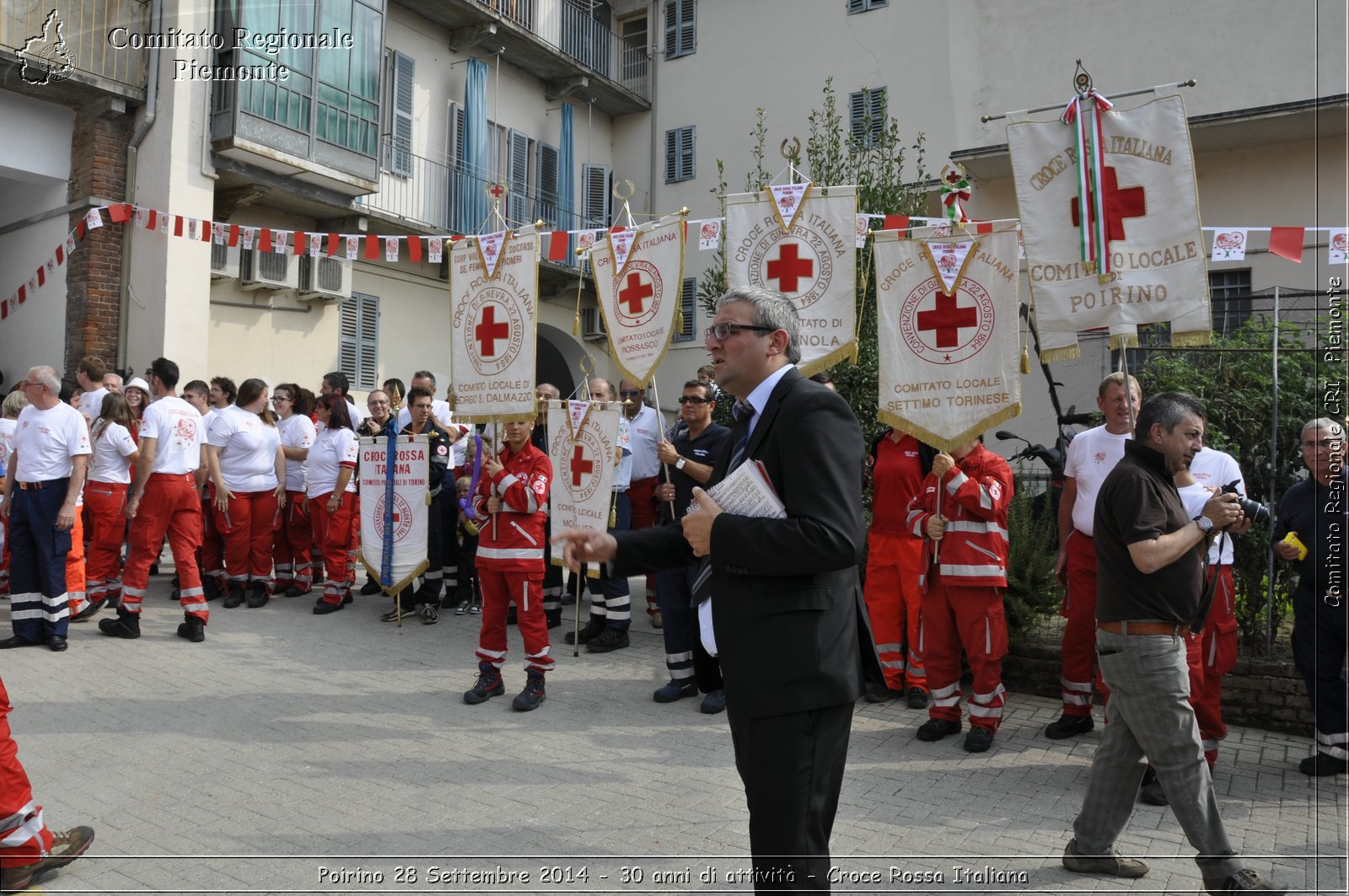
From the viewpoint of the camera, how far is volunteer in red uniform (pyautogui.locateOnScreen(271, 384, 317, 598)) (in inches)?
400

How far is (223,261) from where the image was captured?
1459 cm

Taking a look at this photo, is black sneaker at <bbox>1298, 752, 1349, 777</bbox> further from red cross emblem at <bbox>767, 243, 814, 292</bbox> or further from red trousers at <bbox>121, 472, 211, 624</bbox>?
red trousers at <bbox>121, 472, 211, 624</bbox>

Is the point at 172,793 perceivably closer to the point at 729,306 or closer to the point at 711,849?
the point at 711,849

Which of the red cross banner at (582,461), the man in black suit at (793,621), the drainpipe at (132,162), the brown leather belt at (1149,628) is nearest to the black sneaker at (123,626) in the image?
the red cross banner at (582,461)

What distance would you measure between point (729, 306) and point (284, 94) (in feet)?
43.9

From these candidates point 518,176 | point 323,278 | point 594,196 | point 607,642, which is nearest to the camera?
point 607,642

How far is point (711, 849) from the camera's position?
4.33 metres

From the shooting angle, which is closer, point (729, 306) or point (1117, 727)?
point (729, 306)

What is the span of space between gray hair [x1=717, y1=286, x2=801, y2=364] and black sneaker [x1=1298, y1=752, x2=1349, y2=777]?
4.32m

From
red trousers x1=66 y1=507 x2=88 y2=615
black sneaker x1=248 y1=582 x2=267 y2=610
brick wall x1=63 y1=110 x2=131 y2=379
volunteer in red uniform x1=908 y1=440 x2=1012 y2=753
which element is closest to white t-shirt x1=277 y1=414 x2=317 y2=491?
black sneaker x1=248 y1=582 x2=267 y2=610

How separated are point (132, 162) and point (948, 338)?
12096 mm

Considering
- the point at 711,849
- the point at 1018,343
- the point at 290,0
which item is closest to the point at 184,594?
the point at 711,849

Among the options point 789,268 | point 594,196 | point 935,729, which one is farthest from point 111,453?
point 594,196

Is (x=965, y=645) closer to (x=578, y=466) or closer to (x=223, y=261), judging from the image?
(x=578, y=466)
